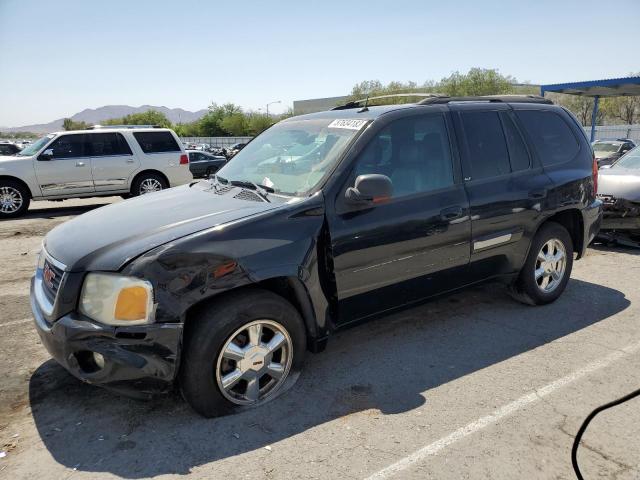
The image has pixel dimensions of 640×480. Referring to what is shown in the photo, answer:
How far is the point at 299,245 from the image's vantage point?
9.84 ft

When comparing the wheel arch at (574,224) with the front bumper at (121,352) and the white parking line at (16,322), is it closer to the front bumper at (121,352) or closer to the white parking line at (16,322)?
the front bumper at (121,352)

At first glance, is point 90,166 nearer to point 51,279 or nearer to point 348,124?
point 51,279

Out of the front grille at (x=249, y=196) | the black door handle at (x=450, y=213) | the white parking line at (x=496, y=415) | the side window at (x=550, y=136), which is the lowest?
the white parking line at (x=496, y=415)

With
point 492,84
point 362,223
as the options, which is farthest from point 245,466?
point 492,84

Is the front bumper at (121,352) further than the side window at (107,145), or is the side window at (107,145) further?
the side window at (107,145)

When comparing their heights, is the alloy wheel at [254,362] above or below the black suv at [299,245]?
below

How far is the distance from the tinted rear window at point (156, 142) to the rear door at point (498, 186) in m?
9.47

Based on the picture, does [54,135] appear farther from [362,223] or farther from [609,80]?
[609,80]

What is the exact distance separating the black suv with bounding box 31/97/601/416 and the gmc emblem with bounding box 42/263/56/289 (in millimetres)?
29

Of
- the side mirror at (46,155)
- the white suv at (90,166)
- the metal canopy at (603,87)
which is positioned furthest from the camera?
the metal canopy at (603,87)

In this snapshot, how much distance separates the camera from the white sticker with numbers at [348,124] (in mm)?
3502

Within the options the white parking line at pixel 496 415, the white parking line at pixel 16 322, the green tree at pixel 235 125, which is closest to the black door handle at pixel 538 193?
the white parking line at pixel 496 415

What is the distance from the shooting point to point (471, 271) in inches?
157

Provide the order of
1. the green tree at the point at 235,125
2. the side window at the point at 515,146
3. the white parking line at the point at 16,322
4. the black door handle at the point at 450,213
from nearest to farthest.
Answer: the black door handle at the point at 450,213
the side window at the point at 515,146
the white parking line at the point at 16,322
the green tree at the point at 235,125
